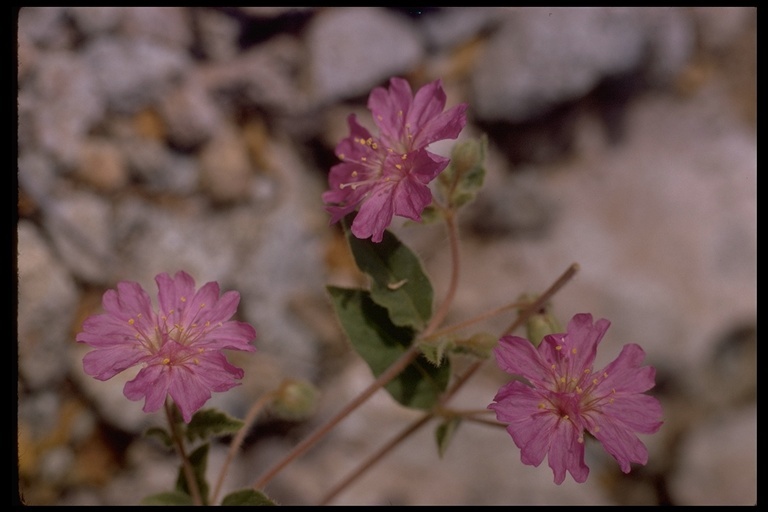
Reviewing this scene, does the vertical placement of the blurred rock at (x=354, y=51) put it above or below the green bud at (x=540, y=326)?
above

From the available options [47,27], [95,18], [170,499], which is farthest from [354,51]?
[170,499]

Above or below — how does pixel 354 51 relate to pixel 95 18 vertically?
below

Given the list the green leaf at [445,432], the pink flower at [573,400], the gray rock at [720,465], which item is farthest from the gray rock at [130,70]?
the gray rock at [720,465]

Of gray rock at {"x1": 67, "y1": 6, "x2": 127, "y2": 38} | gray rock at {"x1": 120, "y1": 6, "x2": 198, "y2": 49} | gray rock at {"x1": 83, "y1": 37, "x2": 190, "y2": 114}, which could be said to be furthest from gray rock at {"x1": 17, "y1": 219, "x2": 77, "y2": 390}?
gray rock at {"x1": 120, "y1": 6, "x2": 198, "y2": 49}

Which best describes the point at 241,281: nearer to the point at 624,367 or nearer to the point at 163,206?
the point at 163,206

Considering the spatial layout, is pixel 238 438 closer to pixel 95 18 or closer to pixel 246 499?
pixel 246 499

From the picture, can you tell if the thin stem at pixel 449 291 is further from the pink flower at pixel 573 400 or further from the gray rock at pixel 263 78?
the gray rock at pixel 263 78
